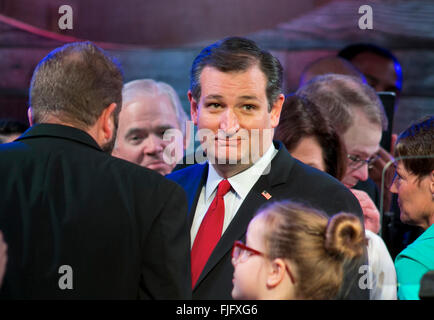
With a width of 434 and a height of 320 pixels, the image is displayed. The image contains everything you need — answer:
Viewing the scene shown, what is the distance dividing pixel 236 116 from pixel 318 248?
2.36ft

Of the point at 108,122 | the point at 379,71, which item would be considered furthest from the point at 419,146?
the point at 379,71

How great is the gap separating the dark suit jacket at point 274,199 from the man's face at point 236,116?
0.11m

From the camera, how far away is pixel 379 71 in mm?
4473

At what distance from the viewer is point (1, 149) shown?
2.09m

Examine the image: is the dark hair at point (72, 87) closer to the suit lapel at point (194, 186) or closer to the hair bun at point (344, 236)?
the suit lapel at point (194, 186)

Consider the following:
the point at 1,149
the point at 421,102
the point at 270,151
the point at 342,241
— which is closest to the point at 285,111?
the point at 270,151

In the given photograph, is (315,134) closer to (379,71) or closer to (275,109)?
(275,109)

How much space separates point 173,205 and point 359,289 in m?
0.69

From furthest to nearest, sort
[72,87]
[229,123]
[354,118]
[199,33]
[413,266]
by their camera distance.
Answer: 1. [199,33]
2. [354,118]
3. [229,123]
4. [413,266]
5. [72,87]

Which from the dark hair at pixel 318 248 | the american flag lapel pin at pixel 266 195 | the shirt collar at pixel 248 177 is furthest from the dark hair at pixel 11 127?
the dark hair at pixel 318 248

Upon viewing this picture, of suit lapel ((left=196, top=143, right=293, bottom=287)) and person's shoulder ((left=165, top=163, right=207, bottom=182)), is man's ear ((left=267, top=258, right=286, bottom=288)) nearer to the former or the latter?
suit lapel ((left=196, top=143, right=293, bottom=287))

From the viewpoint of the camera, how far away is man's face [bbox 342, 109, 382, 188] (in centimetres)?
357

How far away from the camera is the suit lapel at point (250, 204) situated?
92.5 inches

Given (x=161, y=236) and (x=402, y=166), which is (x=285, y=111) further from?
(x=161, y=236)
